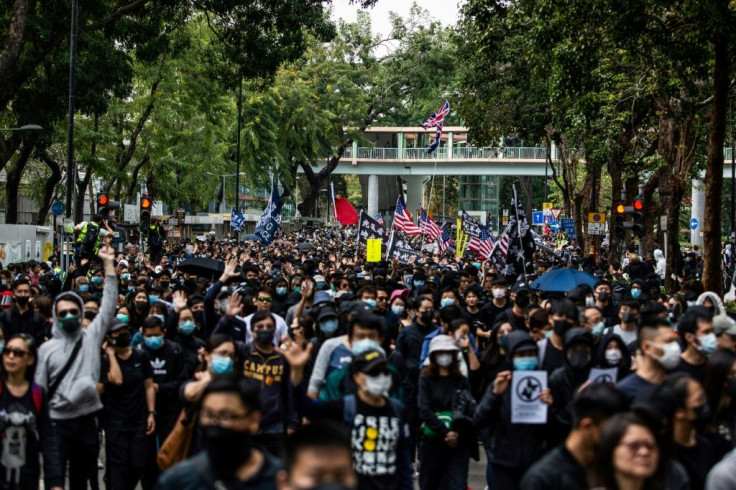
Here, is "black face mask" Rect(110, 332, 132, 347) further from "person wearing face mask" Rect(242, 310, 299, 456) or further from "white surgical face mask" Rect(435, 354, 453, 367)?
"white surgical face mask" Rect(435, 354, 453, 367)

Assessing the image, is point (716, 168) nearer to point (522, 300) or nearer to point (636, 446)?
point (522, 300)

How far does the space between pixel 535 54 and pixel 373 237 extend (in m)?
6.82

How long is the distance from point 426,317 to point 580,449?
5.15 meters

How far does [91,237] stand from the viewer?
19.3m

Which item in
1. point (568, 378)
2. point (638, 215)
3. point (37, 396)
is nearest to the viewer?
point (37, 396)

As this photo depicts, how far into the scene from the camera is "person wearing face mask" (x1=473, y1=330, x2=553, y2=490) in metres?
7.48

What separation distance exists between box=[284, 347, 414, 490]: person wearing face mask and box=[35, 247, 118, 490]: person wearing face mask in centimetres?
212

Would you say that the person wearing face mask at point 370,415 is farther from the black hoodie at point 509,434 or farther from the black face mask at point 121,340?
the black face mask at point 121,340

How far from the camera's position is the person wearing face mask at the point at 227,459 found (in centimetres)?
457

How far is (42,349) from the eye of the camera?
8.18 m

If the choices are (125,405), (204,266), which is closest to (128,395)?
(125,405)

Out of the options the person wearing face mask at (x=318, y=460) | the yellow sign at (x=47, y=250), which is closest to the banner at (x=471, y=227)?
the yellow sign at (x=47, y=250)

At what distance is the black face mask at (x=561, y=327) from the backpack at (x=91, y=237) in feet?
40.0

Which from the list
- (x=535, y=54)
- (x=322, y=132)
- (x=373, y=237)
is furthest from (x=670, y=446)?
(x=322, y=132)
